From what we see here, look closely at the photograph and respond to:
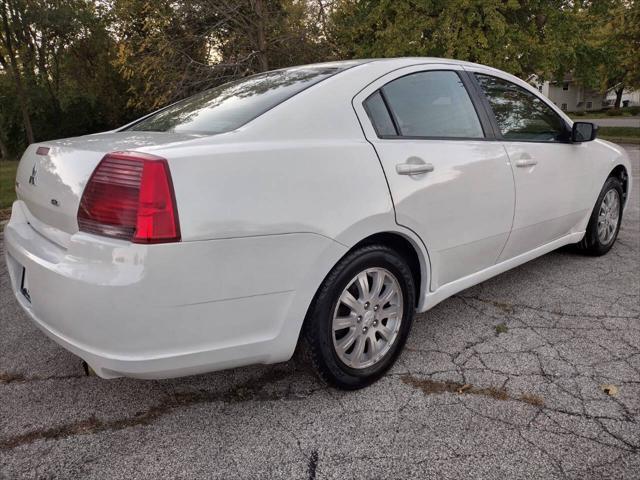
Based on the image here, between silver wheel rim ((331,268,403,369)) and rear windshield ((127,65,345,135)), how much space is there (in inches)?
35.0

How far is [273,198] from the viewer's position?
78.4 inches

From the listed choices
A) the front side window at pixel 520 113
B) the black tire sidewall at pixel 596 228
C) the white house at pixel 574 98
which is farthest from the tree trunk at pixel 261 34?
the white house at pixel 574 98

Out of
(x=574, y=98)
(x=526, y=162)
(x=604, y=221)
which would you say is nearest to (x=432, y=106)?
(x=526, y=162)

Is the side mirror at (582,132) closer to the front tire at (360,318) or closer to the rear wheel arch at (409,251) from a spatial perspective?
the rear wheel arch at (409,251)

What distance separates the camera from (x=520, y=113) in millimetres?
3402

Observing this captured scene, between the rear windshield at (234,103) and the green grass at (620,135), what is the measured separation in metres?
21.1

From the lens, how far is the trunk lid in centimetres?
200

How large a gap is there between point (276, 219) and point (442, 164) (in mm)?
1076

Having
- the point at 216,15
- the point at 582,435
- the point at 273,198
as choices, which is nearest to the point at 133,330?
the point at 273,198

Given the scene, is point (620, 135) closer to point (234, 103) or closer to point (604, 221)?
point (604, 221)

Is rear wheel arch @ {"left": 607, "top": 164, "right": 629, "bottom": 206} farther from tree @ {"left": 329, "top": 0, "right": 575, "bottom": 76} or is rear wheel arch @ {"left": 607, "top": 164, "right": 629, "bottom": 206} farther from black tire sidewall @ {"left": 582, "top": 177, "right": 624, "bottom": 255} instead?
tree @ {"left": 329, "top": 0, "right": 575, "bottom": 76}

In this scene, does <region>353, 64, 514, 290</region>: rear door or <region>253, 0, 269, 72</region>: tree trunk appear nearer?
<region>353, 64, 514, 290</region>: rear door

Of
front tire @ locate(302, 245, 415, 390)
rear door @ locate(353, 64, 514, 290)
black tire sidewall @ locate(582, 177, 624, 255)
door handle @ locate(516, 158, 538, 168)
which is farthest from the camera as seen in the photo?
black tire sidewall @ locate(582, 177, 624, 255)

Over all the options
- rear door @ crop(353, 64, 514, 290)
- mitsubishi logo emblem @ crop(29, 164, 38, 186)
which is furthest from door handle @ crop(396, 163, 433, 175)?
mitsubishi logo emblem @ crop(29, 164, 38, 186)
